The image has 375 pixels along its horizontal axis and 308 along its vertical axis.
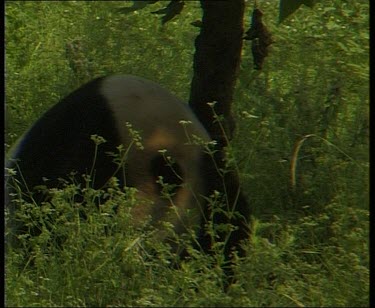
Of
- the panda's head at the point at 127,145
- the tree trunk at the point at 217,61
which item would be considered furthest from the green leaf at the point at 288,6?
the tree trunk at the point at 217,61

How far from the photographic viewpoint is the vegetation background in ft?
12.6

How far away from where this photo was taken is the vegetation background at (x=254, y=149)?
12.6ft

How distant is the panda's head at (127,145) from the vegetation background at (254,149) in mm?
299

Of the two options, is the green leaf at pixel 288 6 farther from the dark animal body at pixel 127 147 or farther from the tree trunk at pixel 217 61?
the tree trunk at pixel 217 61

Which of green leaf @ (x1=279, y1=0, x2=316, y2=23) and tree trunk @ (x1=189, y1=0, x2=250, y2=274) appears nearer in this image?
green leaf @ (x1=279, y1=0, x2=316, y2=23)

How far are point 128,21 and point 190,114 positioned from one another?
5.50 ft

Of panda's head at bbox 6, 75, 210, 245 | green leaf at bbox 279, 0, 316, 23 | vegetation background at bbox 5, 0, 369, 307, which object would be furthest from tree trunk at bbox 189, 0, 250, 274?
green leaf at bbox 279, 0, 316, 23


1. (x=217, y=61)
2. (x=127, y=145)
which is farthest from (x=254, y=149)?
(x=127, y=145)

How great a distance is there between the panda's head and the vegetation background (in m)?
0.30

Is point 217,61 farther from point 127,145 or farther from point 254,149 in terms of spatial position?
point 127,145

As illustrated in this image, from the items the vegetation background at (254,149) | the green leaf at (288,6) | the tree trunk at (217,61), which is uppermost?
the green leaf at (288,6)

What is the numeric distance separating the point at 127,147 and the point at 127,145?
0.01 metres

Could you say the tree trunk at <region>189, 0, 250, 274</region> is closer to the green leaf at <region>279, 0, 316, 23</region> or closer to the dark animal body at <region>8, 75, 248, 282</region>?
the dark animal body at <region>8, 75, 248, 282</region>

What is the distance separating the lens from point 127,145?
181 inches
